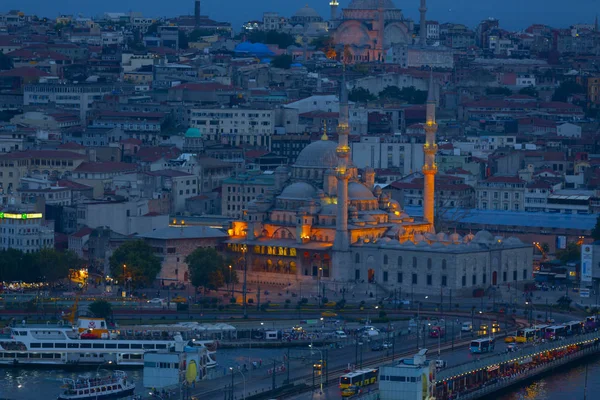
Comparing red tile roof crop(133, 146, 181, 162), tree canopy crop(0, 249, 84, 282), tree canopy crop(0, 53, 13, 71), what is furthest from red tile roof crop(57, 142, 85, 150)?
tree canopy crop(0, 53, 13, 71)

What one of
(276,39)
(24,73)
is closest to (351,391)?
(24,73)

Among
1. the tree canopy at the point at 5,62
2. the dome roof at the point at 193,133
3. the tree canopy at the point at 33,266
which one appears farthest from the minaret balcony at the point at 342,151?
the tree canopy at the point at 5,62

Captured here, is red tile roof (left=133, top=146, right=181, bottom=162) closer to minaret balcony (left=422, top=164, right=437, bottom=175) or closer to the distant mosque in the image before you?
minaret balcony (left=422, top=164, right=437, bottom=175)

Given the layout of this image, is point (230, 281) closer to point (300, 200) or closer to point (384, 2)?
point (300, 200)

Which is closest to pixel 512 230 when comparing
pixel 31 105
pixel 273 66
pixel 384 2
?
pixel 31 105

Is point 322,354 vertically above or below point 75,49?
below

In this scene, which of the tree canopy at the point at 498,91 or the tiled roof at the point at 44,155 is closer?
the tiled roof at the point at 44,155

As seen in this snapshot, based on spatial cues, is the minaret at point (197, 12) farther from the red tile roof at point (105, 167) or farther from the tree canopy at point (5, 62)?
the red tile roof at point (105, 167)
